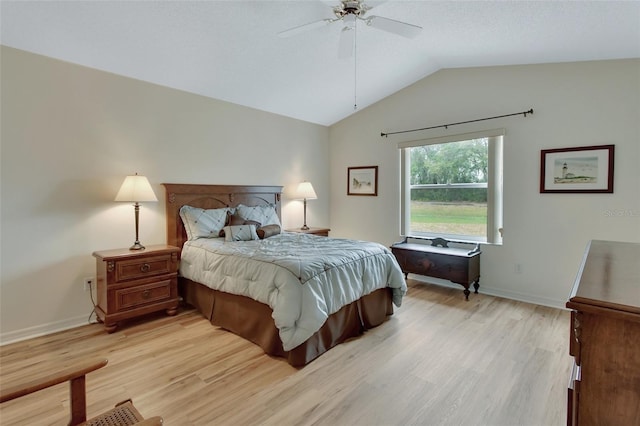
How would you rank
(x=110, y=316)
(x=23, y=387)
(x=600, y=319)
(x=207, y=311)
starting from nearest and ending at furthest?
(x=600, y=319) < (x=23, y=387) < (x=110, y=316) < (x=207, y=311)

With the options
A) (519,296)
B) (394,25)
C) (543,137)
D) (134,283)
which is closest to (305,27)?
(394,25)

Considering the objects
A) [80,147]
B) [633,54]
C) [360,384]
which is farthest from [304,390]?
[633,54]

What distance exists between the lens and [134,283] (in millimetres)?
3004

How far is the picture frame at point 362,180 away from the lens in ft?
16.6

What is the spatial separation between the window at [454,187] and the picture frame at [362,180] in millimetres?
473

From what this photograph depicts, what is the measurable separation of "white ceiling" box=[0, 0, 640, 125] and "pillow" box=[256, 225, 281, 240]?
5.70 ft

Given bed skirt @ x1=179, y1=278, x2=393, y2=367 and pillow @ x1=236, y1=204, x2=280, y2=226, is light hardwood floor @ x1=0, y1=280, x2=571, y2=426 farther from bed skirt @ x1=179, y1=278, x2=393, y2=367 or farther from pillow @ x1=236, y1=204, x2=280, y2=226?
pillow @ x1=236, y1=204, x2=280, y2=226

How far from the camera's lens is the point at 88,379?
7.13 ft

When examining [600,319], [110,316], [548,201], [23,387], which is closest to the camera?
[600,319]

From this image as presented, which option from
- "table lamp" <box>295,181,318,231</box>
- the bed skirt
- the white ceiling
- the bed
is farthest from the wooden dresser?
"table lamp" <box>295,181,318,231</box>

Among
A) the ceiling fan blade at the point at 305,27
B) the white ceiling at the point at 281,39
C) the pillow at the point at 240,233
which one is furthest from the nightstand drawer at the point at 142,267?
the ceiling fan blade at the point at 305,27

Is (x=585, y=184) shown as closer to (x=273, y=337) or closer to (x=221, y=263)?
(x=273, y=337)

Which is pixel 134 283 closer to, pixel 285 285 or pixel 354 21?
pixel 285 285

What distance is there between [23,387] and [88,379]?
1.45 m
